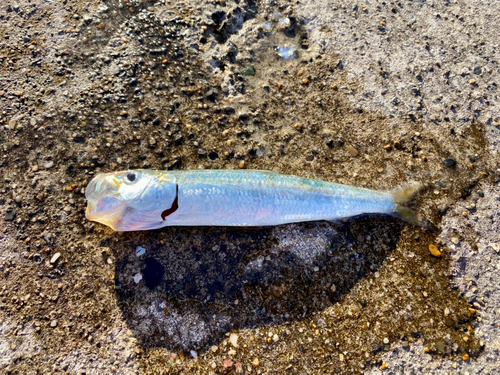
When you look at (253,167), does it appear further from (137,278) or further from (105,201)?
(137,278)

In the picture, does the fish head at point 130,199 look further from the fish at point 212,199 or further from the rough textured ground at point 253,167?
the rough textured ground at point 253,167

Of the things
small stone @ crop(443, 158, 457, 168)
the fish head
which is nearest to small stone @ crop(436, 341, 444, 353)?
small stone @ crop(443, 158, 457, 168)

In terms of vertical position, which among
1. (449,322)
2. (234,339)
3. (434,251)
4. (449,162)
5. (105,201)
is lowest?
(234,339)

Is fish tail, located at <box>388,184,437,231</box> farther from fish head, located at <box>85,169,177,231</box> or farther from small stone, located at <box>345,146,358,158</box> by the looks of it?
fish head, located at <box>85,169,177,231</box>

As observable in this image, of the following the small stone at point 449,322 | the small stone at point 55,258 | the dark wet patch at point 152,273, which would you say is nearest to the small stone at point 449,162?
the small stone at point 449,322

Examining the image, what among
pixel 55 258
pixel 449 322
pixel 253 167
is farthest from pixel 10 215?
pixel 449 322

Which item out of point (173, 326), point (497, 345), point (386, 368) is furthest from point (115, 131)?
point (497, 345)
